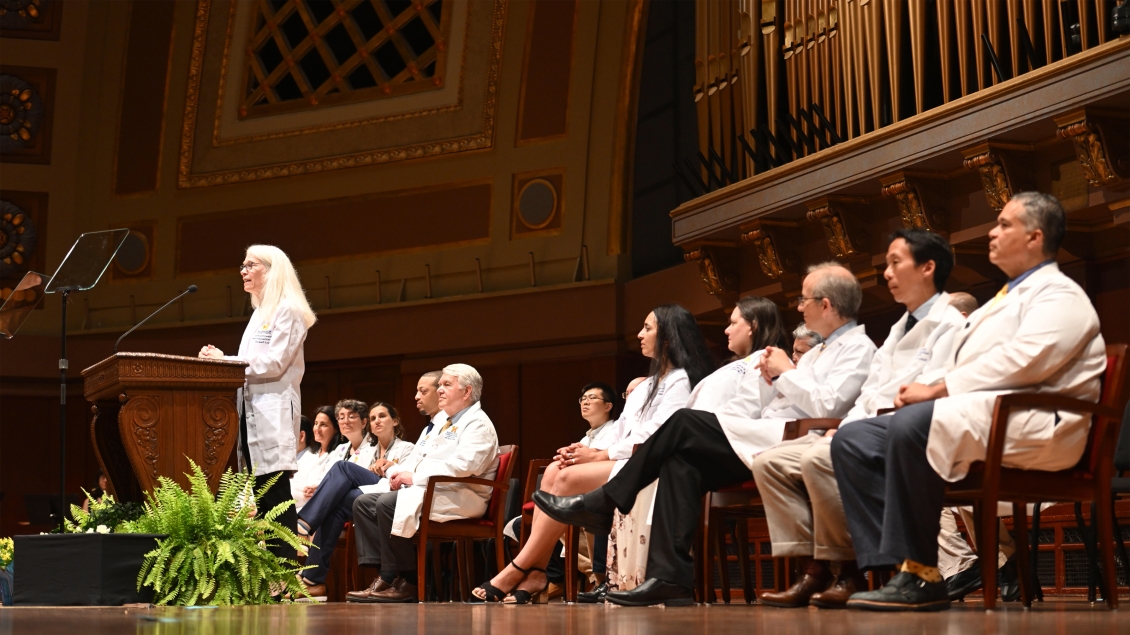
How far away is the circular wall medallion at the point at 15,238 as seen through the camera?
10.1 m

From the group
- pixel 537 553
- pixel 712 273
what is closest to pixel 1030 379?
pixel 537 553

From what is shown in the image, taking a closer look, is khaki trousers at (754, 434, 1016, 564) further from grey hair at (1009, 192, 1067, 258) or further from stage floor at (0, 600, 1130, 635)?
grey hair at (1009, 192, 1067, 258)

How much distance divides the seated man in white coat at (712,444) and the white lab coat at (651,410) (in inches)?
20.2

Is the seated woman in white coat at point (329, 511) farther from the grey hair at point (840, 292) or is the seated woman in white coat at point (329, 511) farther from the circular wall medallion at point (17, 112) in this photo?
the circular wall medallion at point (17, 112)

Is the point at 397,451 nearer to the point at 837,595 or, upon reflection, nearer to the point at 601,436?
the point at 601,436

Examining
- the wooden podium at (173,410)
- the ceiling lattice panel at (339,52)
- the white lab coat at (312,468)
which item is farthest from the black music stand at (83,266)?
the ceiling lattice panel at (339,52)

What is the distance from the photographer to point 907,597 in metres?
3.19

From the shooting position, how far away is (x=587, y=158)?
902 cm

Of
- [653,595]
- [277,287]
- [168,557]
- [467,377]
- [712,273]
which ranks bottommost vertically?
[653,595]

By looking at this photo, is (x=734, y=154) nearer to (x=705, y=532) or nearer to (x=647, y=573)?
(x=705, y=532)

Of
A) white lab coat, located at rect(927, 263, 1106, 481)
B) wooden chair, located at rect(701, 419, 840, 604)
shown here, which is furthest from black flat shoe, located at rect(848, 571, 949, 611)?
wooden chair, located at rect(701, 419, 840, 604)

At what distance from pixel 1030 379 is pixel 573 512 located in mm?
1513

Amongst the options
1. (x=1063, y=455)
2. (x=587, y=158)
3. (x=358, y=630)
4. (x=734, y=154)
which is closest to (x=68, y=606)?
(x=358, y=630)

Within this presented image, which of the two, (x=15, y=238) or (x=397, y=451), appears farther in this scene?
(x=15, y=238)
